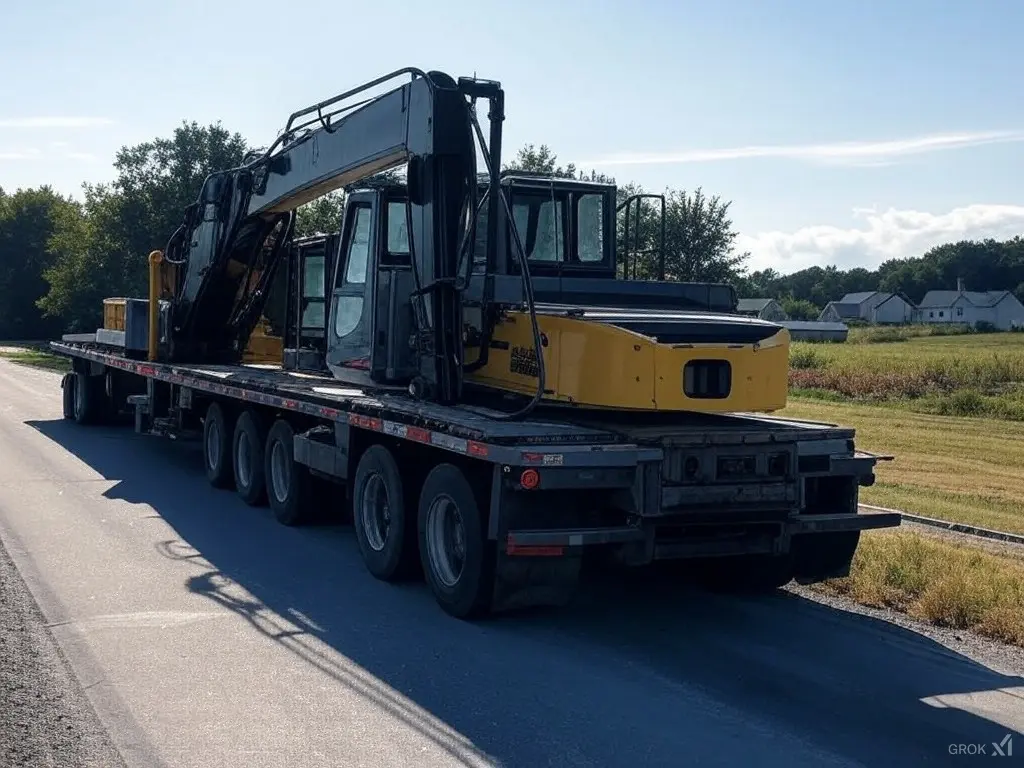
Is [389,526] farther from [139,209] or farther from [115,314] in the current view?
[139,209]

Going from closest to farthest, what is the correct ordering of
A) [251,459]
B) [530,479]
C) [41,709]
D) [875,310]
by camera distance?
[41,709] → [530,479] → [251,459] → [875,310]

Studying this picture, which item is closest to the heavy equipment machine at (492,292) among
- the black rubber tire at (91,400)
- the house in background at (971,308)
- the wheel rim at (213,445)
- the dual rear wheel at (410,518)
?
the dual rear wheel at (410,518)

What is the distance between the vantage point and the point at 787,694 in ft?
22.1

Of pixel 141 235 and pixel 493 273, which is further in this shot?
pixel 141 235

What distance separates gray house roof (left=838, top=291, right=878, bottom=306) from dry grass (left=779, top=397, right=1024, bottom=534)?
115 meters

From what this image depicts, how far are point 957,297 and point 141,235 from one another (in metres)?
101

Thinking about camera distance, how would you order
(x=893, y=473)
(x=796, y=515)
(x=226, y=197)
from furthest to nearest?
(x=893, y=473) < (x=226, y=197) < (x=796, y=515)

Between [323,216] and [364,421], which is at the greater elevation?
[323,216]

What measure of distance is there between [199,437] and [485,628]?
8893mm

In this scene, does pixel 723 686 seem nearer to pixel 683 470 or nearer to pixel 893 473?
pixel 683 470

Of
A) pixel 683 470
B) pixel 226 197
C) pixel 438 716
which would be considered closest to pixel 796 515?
pixel 683 470

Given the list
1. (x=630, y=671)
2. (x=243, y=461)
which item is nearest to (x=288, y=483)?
(x=243, y=461)

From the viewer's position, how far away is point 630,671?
708cm

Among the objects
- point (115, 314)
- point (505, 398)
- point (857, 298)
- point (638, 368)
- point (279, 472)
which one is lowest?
point (279, 472)
